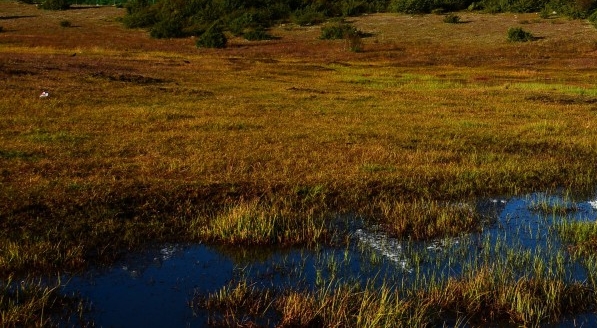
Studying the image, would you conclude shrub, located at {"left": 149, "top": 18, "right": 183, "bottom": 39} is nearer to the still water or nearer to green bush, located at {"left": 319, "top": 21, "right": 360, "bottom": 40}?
green bush, located at {"left": 319, "top": 21, "right": 360, "bottom": 40}

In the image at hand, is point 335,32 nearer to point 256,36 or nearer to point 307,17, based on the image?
point 256,36

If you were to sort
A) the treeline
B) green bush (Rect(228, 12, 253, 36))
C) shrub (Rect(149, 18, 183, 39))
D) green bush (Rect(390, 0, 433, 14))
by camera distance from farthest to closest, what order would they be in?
green bush (Rect(390, 0, 433, 14)) → the treeline → green bush (Rect(228, 12, 253, 36)) → shrub (Rect(149, 18, 183, 39))

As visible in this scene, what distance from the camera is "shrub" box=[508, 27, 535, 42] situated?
2355 inches

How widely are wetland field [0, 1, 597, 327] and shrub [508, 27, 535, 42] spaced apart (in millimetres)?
35541

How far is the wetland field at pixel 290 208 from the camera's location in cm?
711

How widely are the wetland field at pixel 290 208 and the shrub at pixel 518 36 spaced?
117 ft

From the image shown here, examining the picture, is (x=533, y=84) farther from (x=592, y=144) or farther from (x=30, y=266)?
(x=30, y=266)

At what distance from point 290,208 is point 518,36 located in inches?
2162

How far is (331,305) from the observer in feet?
22.7

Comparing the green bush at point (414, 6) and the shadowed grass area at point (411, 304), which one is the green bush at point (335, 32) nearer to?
the green bush at point (414, 6)

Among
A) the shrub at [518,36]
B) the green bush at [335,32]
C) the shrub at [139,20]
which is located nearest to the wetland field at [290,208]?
the shrub at [518,36]

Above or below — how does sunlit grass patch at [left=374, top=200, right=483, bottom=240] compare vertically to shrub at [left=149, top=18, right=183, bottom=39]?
below

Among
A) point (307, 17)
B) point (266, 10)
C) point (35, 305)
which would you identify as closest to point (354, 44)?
point (307, 17)

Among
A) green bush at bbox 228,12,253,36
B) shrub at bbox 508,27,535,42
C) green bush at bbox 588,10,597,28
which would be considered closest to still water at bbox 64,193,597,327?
shrub at bbox 508,27,535,42
